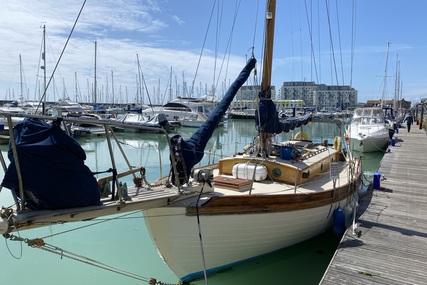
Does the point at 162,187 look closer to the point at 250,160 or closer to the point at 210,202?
the point at 210,202

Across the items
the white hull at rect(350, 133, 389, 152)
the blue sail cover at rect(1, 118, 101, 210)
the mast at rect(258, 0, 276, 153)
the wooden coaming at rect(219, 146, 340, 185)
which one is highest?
the mast at rect(258, 0, 276, 153)

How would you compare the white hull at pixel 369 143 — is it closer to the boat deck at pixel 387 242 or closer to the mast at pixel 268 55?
the boat deck at pixel 387 242

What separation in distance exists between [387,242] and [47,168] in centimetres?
630

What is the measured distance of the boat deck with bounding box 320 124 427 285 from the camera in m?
5.44

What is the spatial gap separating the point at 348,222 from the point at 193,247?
4.21 meters

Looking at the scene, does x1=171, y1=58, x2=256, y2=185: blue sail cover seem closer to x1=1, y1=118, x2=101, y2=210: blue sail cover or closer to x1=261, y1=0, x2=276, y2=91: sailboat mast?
x1=261, y1=0, x2=276, y2=91: sailboat mast

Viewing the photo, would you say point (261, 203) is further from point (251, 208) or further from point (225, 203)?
point (225, 203)

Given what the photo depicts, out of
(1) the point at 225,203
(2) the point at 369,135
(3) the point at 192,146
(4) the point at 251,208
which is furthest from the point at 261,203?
(2) the point at 369,135

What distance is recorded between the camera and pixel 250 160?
7.72m

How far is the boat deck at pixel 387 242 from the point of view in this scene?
5438 millimetres

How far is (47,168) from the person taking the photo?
3842 millimetres

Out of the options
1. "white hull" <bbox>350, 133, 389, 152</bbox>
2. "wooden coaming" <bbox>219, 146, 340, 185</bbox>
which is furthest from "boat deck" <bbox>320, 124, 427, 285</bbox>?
"white hull" <bbox>350, 133, 389, 152</bbox>

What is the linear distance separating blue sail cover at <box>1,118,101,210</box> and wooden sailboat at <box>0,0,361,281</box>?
63 millimetres

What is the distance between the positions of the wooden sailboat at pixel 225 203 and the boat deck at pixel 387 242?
951mm
